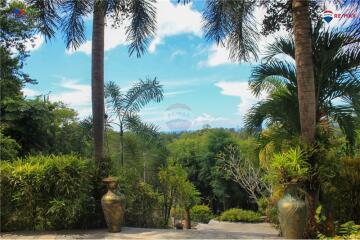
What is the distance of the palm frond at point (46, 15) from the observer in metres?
10.1

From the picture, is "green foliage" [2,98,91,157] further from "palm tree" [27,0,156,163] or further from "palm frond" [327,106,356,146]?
"palm frond" [327,106,356,146]

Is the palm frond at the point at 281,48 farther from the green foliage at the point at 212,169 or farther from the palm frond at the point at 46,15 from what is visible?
the green foliage at the point at 212,169

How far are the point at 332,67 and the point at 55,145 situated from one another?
10397 millimetres

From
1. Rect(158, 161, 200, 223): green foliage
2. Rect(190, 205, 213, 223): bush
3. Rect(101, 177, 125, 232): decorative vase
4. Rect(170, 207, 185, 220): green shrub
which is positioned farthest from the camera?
A: Rect(190, 205, 213, 223): bush

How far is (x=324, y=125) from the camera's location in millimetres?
8398

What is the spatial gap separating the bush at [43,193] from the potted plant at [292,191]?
384 centimetres

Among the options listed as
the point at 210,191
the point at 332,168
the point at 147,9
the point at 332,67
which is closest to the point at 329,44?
the point at 332,67

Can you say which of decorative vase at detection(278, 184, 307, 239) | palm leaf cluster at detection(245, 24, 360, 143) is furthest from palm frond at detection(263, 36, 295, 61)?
decorative vase at detection(278, 184, 307, 239)

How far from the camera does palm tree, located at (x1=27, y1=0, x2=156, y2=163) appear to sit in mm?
9453

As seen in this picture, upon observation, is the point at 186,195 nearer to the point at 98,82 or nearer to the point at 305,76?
the point at 98,82

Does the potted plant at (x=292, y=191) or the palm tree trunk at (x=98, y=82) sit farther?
the palm tree trunk at (x=98, y=82)

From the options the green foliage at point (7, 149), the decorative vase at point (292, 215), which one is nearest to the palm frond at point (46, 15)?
the green foliage at point (7, 149)

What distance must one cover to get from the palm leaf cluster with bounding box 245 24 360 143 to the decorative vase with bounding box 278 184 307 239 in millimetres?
2144

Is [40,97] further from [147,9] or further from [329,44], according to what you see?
[329,44]
